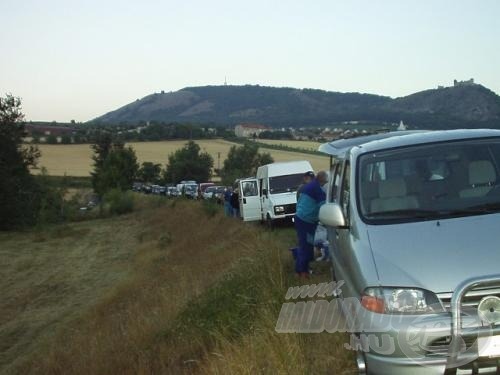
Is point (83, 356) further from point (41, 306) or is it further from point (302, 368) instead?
point (41, 306)

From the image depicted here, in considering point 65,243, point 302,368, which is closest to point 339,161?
point 302,368

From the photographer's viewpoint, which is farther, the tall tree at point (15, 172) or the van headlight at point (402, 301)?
the tall tree at point (15, 172)

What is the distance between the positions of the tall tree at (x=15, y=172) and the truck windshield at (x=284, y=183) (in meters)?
33.8

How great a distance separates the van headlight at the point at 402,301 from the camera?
4371 millimetres

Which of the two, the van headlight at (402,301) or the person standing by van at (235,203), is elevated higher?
the van headlight at (402,301)

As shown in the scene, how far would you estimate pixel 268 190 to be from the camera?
80.5 feet

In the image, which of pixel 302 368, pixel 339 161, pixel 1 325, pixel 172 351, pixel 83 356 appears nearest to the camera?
pixel 302 368

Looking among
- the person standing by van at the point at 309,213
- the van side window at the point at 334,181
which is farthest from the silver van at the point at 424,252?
the person standing by van at the point at 309,213

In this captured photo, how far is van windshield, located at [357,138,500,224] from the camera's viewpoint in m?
5.33

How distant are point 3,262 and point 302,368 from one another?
34.0m

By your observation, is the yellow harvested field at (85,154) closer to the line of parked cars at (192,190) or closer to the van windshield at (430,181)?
the line of parked cars at (192,190)

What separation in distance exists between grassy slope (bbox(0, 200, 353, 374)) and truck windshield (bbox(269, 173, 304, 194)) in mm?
2664

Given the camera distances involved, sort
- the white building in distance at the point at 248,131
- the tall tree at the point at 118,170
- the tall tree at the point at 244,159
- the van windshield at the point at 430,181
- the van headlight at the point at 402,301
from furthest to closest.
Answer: the white building in distance at the point at 248,131
the tall tree at the point at 118,170
the tall tree at the point at 244,159
the van windshield at the point at 430,181
the van headlight at the point at 402,301

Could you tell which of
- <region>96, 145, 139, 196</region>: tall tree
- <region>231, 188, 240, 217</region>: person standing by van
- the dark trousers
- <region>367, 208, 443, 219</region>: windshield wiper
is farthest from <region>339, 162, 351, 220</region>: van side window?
<region>96, 145, 139, 196</region>: tall tree
